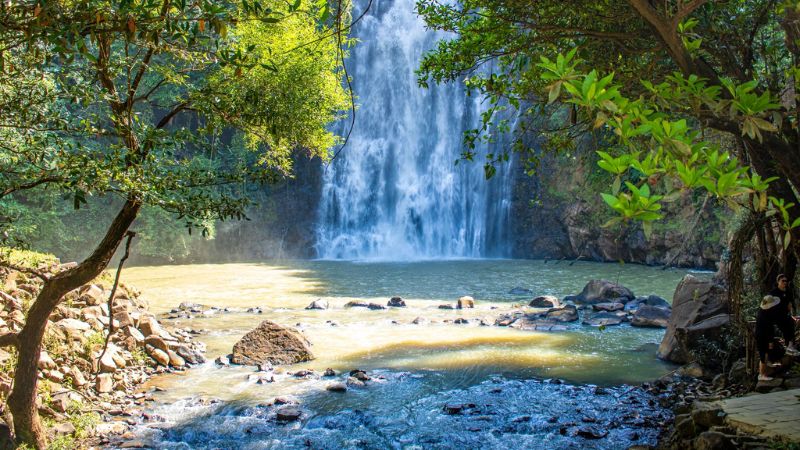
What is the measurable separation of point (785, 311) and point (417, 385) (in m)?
5.40

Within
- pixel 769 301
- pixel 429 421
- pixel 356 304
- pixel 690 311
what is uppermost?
pixel 769 301

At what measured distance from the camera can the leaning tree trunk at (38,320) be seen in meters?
6.38

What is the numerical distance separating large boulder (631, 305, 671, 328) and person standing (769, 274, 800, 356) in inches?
292

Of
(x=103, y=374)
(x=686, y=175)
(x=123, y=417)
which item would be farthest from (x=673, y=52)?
(x=103, y=374)

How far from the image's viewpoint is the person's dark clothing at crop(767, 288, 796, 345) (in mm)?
7352

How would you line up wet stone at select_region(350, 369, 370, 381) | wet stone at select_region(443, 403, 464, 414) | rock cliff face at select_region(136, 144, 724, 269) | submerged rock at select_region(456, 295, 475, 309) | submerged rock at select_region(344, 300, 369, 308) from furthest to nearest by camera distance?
1. rock cliff face at select_region(136, 144, 724, 269)
2. submerged rock at select_region(344, 300, 369, 308)
3. submerged rock at select_region(456, 295, 475, 309)
4. wet stone at select_region(350, 369, 370, 381)
5. wet stone at select_region(443, 403, 464, 414)

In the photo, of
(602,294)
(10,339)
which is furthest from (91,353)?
Result: (602,294)

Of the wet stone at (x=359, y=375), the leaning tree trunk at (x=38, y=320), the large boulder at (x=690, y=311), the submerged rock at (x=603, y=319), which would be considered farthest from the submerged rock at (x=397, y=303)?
the leaning tree trunk at (x=38, y=320)

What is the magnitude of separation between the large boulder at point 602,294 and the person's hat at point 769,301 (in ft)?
36.0

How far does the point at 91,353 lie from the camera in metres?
9.88

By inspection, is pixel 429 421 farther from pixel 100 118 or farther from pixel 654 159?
pixel 654 159

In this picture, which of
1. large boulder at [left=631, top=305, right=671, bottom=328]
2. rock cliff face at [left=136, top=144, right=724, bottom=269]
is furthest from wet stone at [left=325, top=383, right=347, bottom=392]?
rock cliff face at [left=136, top=144, right=724, bottom=269]

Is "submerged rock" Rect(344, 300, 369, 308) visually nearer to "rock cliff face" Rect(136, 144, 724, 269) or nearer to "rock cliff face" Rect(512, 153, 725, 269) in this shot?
"rock cliff face" Rect(136, 144, 724, 269)


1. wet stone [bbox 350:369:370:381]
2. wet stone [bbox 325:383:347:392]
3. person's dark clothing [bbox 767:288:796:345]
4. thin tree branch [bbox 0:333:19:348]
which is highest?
person's dark clothing [bbox 767:288:796:345]
